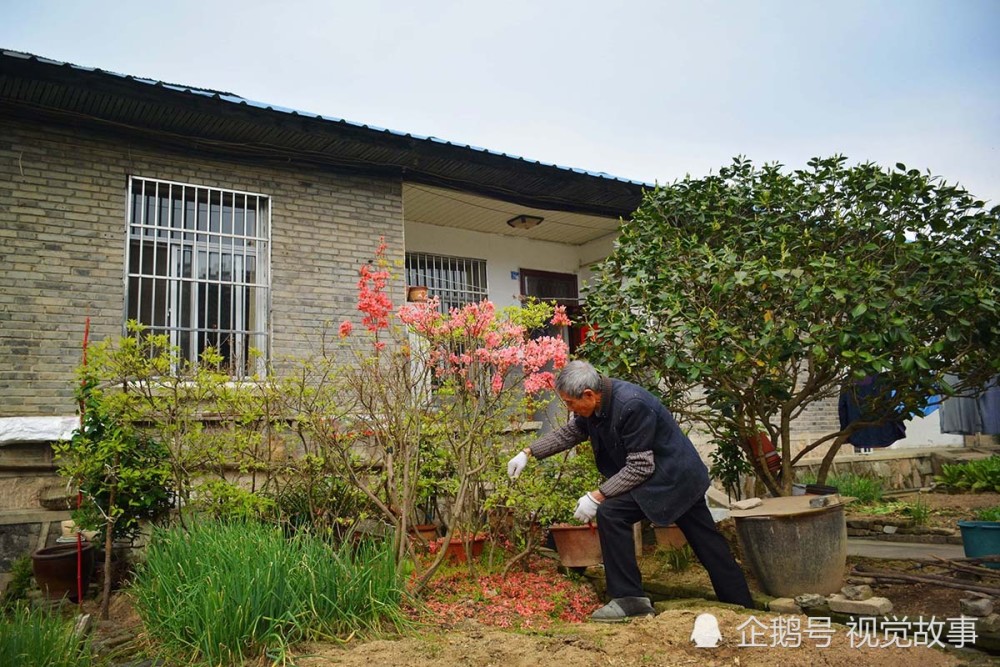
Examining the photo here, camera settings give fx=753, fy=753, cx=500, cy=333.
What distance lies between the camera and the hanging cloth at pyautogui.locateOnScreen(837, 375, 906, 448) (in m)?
5.61

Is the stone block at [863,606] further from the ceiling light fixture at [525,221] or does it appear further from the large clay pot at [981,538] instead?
the ceiling light fixture at [525,221]

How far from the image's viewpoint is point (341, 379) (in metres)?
6.30

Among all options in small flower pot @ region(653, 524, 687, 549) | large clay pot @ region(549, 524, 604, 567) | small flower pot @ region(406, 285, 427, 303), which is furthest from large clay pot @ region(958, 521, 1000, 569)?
small flower pot @ region(406, 285, 427, 303)

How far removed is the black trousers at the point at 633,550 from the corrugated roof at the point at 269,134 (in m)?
4.62

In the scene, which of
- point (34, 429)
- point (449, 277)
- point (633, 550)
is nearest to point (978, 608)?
point (633, 550)

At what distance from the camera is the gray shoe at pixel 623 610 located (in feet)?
13.8

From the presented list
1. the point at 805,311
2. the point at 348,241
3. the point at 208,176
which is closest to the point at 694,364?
the point at 805,311

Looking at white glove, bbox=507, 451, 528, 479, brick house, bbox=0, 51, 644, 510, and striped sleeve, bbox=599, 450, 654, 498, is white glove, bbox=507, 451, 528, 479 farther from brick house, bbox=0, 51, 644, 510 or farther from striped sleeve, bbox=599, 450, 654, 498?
brick house, bbox=0, 51, 644, 510

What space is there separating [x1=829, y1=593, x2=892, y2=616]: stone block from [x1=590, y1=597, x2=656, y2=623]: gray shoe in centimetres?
103

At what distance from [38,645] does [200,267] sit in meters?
5.01

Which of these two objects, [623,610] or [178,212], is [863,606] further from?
[178,212]

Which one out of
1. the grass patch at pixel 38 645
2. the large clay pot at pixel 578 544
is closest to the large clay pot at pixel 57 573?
the grass patch at pixel 38 645

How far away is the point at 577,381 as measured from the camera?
453cm

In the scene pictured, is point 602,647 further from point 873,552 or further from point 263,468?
point 873,552
